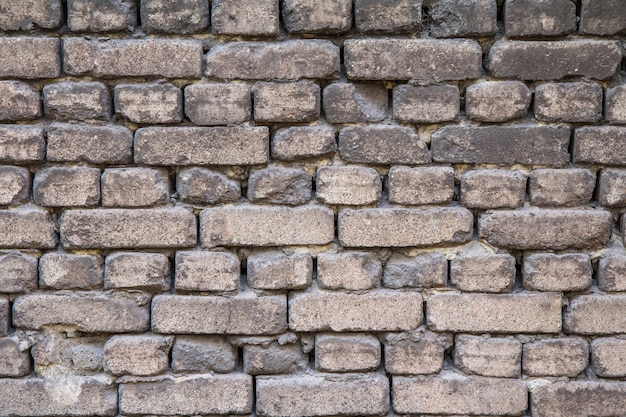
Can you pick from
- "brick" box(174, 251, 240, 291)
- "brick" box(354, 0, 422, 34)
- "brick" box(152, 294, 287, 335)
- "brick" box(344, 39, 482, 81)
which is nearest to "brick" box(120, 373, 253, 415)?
"brick" box(152, 294, 287, 335)

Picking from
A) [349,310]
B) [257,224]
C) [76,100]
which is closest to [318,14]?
[257,224]

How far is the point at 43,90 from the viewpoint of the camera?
1523 mm

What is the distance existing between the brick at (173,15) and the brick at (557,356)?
49.9 inches

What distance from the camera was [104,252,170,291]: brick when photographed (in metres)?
1.54

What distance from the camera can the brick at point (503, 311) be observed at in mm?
1556

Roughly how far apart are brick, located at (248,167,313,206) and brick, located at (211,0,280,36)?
1.23 ft

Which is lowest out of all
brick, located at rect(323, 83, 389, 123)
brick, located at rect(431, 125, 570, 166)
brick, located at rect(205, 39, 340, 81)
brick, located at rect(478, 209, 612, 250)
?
brick, located at rect(478, 209, 612, 250)

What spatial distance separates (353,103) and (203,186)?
466 millimetres

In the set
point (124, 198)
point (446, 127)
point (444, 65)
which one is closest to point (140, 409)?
point (124, 198)

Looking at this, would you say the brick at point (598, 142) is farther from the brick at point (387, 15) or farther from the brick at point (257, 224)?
the brick at point (257, 224)

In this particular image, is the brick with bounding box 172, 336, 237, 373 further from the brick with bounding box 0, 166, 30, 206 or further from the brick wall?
the brick with bounding box 0, 166, 30, 206

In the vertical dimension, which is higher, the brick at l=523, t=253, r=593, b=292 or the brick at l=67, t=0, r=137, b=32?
the brick at l=67, t=0, r=137, b=32

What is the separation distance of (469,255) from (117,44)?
3.65 ft

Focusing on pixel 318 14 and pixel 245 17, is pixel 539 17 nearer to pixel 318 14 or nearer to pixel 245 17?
pixel 318 14
